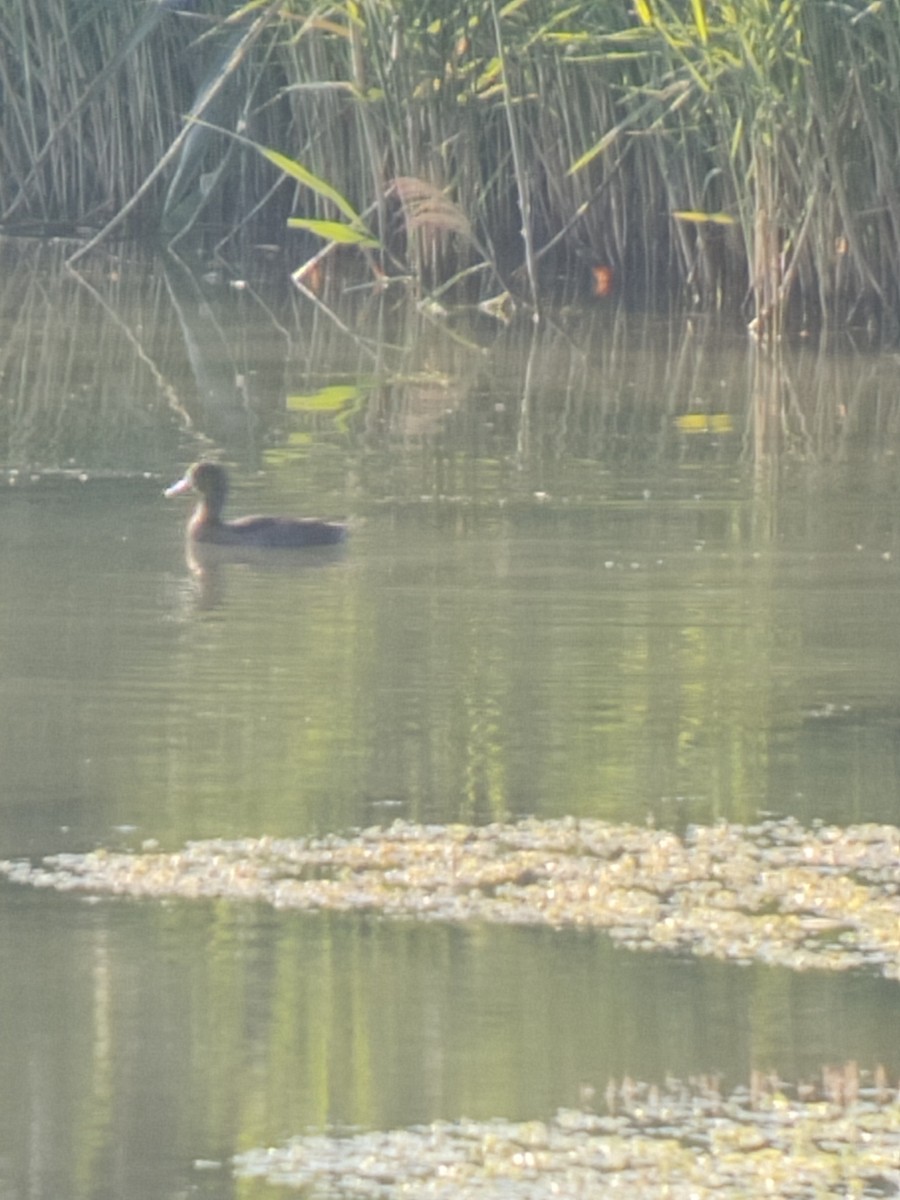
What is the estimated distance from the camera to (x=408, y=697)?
6.64 metres

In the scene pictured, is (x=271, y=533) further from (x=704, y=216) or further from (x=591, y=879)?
(x=704, y=216)

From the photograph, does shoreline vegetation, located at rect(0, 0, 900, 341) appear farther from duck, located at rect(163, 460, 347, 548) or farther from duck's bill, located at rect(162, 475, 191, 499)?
duck, located at rect(163, 460, 347, 548)

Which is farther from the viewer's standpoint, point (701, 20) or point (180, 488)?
point (701, 20)

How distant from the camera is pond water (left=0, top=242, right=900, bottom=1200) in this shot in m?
4.34

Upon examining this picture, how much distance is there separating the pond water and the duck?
0.11 m

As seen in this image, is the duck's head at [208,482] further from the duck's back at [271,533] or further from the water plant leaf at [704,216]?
the water plant leaf at [704,216]

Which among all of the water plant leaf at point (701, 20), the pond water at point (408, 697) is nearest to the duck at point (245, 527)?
the pond water at point (408, 697)

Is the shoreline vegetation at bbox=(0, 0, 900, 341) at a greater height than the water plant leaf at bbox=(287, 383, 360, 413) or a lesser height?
greater

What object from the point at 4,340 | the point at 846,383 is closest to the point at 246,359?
the point at 4,340

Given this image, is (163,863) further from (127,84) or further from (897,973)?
(127,84)


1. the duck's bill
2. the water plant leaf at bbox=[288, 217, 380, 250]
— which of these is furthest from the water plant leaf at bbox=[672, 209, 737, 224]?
the duck's bill

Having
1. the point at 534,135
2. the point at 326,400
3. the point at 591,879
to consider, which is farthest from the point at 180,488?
the point at 534,135

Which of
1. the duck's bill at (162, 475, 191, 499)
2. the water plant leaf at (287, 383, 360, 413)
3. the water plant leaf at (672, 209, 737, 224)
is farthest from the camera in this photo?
the water plant leaf at (672, 209, 737, 224)

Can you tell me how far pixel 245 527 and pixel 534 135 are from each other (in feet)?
25.9
